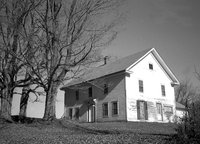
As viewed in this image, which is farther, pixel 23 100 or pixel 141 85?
pixel 141 85

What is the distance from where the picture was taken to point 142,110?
932 inches

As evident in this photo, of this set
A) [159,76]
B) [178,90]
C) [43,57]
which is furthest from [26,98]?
[178,90]

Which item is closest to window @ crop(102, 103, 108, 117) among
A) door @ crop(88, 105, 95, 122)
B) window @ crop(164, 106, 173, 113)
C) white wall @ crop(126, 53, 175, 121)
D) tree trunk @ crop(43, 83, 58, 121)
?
door @ crop(88, 105, 95, 122)

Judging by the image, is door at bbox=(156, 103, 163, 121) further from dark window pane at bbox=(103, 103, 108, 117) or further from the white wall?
dark window pane at bbox=(103, 103, 108, 117)

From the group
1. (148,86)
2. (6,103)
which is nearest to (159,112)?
(148,86)

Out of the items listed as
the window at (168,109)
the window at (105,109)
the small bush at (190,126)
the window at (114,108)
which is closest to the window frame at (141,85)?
the window at (114,108)

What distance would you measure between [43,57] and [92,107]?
492 inches

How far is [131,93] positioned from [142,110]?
7.29 ft

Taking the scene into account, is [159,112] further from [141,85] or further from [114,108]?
[114,108]

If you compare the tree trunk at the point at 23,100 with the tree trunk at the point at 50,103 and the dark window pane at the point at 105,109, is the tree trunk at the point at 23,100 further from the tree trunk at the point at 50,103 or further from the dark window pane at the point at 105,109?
the dark window pane at the point at 105,109

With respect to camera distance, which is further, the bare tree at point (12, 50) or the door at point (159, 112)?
the door at point (159, 112)

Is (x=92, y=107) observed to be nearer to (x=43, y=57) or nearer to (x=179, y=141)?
(x=43, y=57)

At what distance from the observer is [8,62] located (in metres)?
17.6

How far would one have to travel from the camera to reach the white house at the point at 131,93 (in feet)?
75.0
